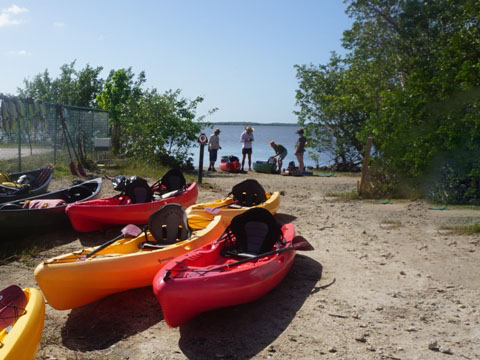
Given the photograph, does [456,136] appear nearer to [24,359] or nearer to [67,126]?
[24,359]

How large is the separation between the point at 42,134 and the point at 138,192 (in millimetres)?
6770

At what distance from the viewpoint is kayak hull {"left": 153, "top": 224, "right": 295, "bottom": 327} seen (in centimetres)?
477

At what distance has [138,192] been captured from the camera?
29.7 feet

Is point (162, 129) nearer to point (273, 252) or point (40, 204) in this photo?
point (40, 204)

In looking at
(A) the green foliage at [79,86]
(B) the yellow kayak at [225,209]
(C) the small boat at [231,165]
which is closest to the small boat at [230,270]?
(B) the yellow kayak at [225,209]

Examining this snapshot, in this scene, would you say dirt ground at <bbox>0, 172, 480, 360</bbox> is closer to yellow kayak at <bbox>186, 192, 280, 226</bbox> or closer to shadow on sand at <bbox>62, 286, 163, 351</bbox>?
shadow on sand at <bbox>62, 286, 163, 351</bbox>

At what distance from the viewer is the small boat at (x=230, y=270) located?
4793 mm

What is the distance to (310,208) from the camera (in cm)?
1095

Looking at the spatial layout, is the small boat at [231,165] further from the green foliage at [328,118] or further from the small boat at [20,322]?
the small boat at [20,322]

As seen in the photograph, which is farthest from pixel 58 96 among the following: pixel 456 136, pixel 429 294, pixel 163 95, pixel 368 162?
pixel 429 294

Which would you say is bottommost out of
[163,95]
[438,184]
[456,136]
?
[438,184]

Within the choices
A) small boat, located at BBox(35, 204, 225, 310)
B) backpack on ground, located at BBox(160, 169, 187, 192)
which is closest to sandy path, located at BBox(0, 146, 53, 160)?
backpack on ground, located at BBox(160, 169, 187, 192)

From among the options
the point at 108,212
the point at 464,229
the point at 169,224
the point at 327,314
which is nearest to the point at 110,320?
the point at 169,224

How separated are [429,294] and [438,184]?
534 centimetres
